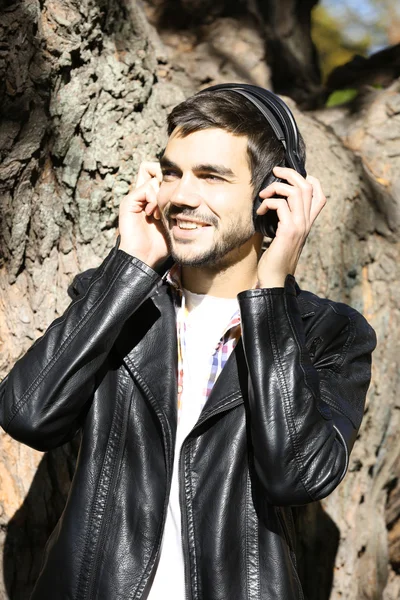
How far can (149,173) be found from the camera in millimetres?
3012

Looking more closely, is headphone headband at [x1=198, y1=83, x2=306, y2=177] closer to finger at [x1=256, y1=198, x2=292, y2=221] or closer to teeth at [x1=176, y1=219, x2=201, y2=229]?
finger at [x1=256, y1=198, x2=292, y2=221]

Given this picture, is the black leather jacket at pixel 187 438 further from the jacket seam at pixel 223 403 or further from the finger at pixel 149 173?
the finger at pixel 149 173

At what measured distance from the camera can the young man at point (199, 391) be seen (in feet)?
8.25

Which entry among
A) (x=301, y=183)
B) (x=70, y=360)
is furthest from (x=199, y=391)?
(x=301, y=183)

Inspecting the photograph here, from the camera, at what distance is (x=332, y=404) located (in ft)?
8.63

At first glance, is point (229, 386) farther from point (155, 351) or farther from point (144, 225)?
point (144, 225)

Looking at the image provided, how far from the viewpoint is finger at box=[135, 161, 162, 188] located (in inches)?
117

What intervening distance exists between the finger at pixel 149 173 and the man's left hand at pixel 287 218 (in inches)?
17.9

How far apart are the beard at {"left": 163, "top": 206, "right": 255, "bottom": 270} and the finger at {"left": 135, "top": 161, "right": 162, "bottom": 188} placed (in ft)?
0.79

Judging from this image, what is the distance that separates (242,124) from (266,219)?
349 millimetres

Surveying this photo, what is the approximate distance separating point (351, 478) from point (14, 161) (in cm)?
243

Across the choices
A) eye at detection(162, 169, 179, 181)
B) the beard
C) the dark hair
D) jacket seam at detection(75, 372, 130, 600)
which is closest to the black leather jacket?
jacket seam at detection(75, 372, 130, 600)

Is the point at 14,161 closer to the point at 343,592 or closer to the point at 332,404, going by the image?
the point at 332,404

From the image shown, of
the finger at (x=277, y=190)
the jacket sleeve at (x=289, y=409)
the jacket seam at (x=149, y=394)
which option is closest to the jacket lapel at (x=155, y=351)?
the jacket seam at (x=149, y=394)
